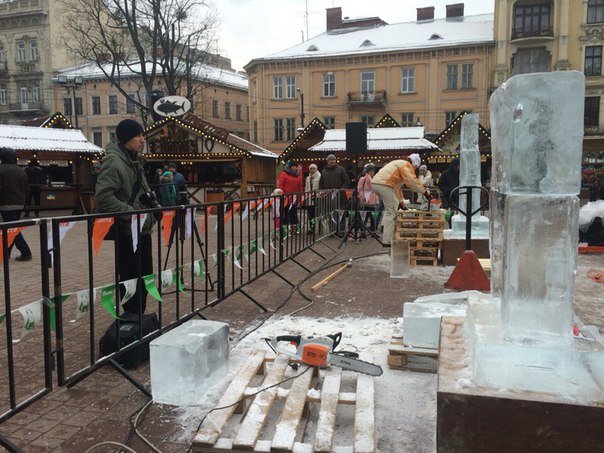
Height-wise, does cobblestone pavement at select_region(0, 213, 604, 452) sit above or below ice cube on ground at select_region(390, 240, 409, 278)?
below

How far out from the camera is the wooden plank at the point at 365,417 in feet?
8.67

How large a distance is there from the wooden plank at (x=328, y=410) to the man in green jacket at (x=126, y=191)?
1793 mm

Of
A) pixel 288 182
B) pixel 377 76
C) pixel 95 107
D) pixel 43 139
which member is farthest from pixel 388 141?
pixel 95 107

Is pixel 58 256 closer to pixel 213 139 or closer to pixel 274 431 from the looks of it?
pixel 274 431

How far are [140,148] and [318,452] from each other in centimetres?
311

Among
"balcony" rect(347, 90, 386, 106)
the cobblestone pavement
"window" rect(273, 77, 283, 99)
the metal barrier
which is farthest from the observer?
"window" rect(273, 77, 283, 99)

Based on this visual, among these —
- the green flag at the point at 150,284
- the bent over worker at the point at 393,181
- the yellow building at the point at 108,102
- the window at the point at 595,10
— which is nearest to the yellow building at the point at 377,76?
the yellow building at the point at 108,102

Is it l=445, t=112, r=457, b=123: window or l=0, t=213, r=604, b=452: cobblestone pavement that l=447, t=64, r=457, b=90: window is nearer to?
l=445, t=112, r=457, b=123: window

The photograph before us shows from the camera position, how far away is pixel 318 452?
259 centimetres

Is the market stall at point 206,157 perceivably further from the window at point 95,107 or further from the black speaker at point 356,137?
the window at point 95,107

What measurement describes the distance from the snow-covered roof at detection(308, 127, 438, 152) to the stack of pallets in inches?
462

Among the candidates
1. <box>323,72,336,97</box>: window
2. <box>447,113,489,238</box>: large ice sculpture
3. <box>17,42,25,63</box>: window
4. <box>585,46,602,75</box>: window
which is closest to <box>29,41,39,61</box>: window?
<box>17,42,25,63</box>: window

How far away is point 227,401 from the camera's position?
3.11 metres

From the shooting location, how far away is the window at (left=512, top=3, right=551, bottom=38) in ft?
119
